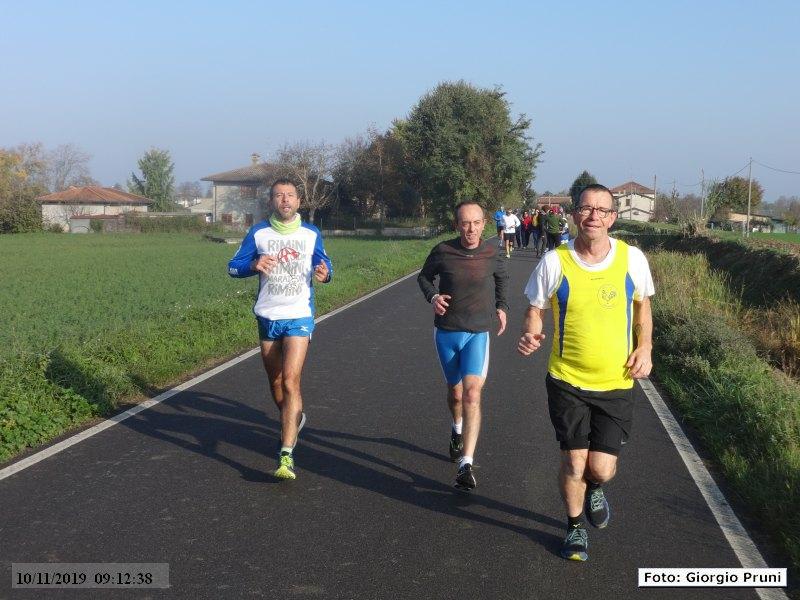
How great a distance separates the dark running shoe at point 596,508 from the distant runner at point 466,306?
110 centimetres

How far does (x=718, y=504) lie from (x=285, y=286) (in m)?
3.28

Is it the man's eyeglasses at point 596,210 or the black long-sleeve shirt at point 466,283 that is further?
the black long-sleeve shirt at point 466,283

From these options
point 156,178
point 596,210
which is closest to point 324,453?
point 596,210

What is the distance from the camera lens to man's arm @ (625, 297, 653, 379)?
4.49 metres

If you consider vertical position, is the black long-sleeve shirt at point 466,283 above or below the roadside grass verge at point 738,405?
above

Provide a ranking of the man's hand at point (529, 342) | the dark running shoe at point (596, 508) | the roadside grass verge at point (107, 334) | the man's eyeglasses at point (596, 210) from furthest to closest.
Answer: the roadside grass verge at point (107, 334) → the dark running shoe at point (596, 508) → the man's hand at point (529, 342) → the man's eyeglasses at point (596, 210)

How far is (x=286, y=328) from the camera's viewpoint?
6.10 metres

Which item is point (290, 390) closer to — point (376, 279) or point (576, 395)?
point (576, 395)

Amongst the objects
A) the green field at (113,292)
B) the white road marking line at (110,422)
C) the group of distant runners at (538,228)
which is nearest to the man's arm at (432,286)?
the white road marking line at (110,422)

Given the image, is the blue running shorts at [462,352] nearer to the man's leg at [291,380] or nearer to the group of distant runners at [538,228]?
the man's leg at [291,380]

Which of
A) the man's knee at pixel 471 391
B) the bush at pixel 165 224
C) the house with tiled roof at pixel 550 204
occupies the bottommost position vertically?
the bush at pixel 165 224

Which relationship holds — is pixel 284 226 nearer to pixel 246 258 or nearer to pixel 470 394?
pixel 246 258

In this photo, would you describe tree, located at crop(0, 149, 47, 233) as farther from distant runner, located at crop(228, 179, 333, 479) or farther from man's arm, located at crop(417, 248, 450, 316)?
man's arm, located at crop(417, 248, 450, 316)

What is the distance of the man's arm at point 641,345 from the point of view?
14.7ft
